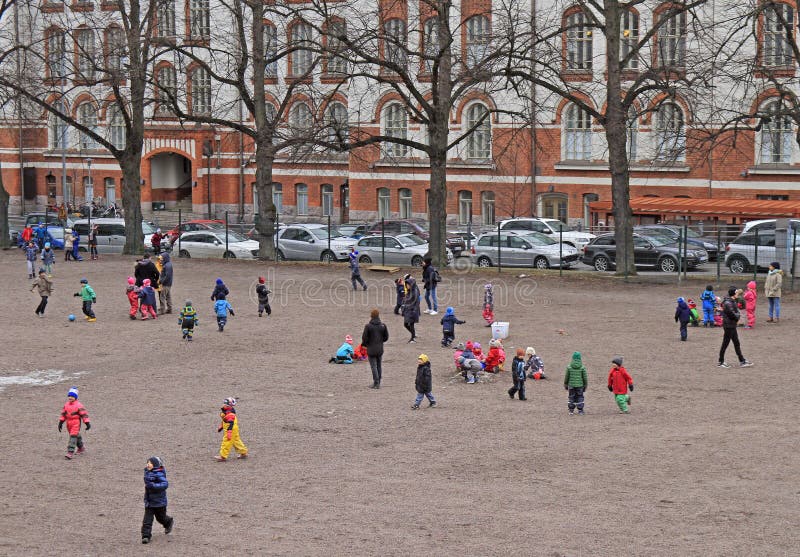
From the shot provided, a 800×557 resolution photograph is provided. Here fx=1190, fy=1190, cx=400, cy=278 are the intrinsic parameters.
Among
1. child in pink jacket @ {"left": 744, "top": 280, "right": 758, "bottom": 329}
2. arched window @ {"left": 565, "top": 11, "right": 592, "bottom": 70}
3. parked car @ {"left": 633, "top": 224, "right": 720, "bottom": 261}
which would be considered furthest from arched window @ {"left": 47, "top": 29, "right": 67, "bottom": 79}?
child in pink jacket @ {"left": 744, "top": 280, "right": 758, "bottom": 329}

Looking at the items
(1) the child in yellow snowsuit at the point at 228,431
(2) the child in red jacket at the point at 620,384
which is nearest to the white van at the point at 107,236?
(2) the child in red jacket at the point at 620,384

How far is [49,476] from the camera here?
57.4 feet

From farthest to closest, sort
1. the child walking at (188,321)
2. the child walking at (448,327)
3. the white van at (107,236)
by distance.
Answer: the white van at (107,236), the child walking at (188,321), the child walking at (448,327)

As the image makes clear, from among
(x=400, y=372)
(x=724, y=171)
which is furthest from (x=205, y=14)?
(x=400, y=372)

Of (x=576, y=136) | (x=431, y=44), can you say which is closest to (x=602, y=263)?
(x=431, y=44)

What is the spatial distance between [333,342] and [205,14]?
44222 millimetres

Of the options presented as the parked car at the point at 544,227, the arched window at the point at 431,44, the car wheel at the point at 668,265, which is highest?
the arched window at the point at 431,44

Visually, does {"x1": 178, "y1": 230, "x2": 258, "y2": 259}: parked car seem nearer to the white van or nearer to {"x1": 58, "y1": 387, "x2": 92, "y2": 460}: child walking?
the white van

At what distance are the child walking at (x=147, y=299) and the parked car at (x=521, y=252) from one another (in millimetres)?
16677

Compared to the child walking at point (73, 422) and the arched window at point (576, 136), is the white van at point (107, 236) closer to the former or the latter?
the arched window at point (576, 136)

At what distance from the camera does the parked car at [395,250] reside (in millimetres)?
45719

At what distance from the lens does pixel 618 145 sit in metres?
40.2

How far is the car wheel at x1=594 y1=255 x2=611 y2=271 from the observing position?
149ft

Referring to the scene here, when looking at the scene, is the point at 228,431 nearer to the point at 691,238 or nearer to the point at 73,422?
the point at 73,422
